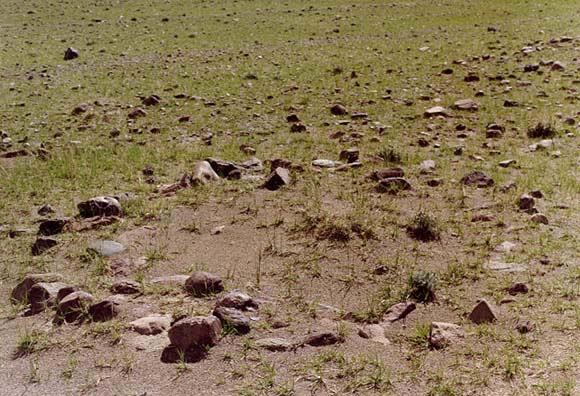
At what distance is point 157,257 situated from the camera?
18.9 feet

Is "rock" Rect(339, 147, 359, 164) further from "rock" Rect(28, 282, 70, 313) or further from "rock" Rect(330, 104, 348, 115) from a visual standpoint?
"rock" Rect(28, 282, 70, 313)

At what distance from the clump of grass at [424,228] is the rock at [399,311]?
4.00ft

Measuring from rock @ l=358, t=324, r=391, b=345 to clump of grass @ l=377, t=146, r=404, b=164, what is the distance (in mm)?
3508

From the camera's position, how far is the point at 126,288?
5184 millimetres

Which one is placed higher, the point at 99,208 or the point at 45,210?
the point at 99,208

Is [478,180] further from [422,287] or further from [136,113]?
[136,113]

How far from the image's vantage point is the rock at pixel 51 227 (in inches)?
245

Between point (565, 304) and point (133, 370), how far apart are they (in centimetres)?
301

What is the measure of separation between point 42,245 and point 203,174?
206 cm

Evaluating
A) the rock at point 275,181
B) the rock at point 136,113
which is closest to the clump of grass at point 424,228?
the rock at point 275,181

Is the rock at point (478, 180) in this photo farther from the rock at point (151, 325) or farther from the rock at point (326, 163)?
the rock at point (151, 325)

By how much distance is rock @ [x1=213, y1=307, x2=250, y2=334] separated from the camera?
459cm

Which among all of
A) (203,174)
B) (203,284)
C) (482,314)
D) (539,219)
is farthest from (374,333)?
(203,174)

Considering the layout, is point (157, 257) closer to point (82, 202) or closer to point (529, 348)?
point (82, 202)
